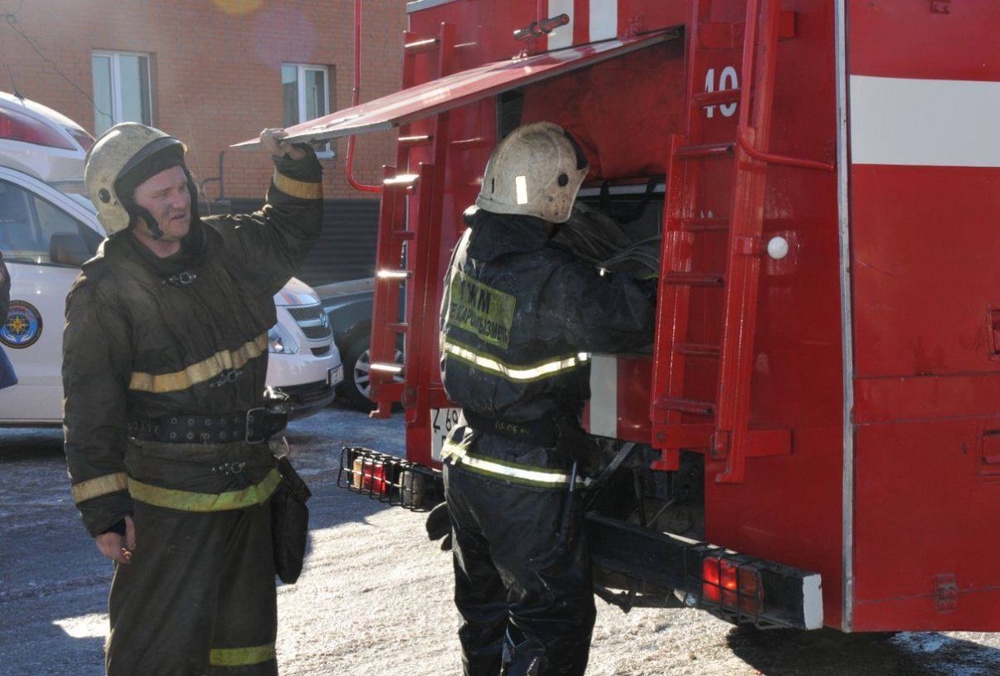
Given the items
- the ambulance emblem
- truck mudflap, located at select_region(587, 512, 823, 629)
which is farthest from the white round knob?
the ambulance emblem

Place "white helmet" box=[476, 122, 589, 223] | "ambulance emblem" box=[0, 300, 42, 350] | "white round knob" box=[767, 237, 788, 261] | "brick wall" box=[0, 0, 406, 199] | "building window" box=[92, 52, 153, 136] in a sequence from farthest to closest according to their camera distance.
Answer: "building window" box=[92, 52, 153, 136], "brick wall" box=[0, 0, 406, 199], "ambulance emblem" box=[0, 300, 42, 350], "white helmet" box=[476, 122, 589, 223], "white round knob" box=[767, 237, 788, 261]

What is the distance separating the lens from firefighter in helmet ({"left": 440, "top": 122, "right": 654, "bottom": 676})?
3605 millimetres

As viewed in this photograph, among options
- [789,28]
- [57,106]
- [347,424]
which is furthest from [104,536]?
[57,106]

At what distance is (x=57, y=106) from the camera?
16344 millimetres

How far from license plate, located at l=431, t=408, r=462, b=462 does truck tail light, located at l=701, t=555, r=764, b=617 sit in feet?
5.05

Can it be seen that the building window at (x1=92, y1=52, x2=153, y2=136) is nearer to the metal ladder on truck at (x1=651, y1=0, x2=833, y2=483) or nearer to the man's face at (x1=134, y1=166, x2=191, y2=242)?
the man's face at (x1=134, y1=166, x2=191, y2=242)

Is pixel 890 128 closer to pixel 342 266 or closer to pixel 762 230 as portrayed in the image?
pixel 762 230

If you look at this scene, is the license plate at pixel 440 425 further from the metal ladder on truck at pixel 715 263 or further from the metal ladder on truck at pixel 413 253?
the metal ladder on truck at pixel 715 263

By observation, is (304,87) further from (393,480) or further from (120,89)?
(393,480)

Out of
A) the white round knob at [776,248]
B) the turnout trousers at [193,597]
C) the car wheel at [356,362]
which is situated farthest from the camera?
the car wheel at [356,362]

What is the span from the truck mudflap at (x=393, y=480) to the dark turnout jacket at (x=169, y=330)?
3.26ft

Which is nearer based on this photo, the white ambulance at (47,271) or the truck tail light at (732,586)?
the truck tail light at (732,586)


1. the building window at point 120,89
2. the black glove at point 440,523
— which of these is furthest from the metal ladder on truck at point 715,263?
the building window at point 120,89

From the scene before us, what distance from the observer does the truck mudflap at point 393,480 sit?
4789mm
